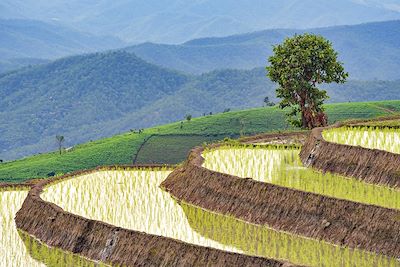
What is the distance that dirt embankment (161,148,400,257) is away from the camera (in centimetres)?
1977

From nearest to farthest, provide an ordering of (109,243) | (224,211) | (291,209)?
1. (109,243)
2. (291,209)
3. (224,211)

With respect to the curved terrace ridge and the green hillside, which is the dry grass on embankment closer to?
the curved terrace ridge

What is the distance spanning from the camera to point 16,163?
383ft

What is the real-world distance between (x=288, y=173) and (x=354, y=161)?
2264 millimetres

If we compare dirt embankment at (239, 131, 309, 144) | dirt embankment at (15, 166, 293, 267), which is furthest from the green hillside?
dirt embankment at (15, 166, 293, 267)

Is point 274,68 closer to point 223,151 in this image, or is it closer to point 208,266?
point 223,151

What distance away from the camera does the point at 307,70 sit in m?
49.0

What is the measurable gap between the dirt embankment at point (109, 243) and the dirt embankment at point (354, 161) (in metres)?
8.90

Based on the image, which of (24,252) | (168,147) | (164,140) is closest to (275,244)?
(24,252)

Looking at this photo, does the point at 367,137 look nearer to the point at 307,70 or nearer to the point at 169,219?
the point at 169,219

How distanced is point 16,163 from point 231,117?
33.0 meters

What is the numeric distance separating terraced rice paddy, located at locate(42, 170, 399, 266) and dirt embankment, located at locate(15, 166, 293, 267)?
4.02ft

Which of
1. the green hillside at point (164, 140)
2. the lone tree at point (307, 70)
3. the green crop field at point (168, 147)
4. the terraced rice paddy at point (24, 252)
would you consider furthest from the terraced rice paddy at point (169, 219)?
the green crop field at point (168, 147)

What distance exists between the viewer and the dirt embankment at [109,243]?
17.5 metres
